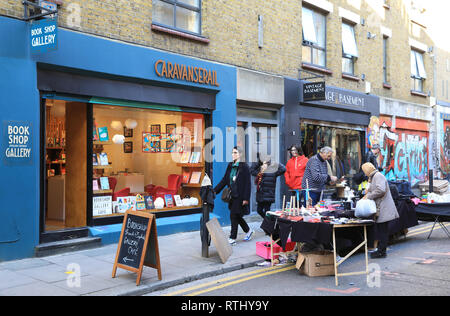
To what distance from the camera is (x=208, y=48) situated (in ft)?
36.9

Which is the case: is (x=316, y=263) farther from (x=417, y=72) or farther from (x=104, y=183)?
(x=417, y=72)

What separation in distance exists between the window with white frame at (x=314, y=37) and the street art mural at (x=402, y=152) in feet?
13.1

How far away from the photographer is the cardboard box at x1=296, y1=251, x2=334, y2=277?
22.5 feet

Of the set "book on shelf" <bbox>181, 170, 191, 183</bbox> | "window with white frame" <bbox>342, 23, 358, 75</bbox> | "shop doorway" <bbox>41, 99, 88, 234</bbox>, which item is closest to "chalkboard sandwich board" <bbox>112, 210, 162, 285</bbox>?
"shop doorway" <bbox>41, 99, 88, 234</bbox>

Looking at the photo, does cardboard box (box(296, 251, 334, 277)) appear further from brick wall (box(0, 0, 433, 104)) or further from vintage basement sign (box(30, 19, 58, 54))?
brick wall (box(0, 0, 433, 104))

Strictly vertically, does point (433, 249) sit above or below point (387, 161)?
below

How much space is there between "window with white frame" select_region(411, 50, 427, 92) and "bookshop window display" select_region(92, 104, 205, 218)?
13.2m

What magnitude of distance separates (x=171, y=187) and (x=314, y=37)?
→ 7.35 meters

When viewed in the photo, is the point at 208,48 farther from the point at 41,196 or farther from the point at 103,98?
the point at 41,196

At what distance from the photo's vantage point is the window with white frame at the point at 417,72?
20578 millimetres

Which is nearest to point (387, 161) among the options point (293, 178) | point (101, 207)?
point (293, 178)
